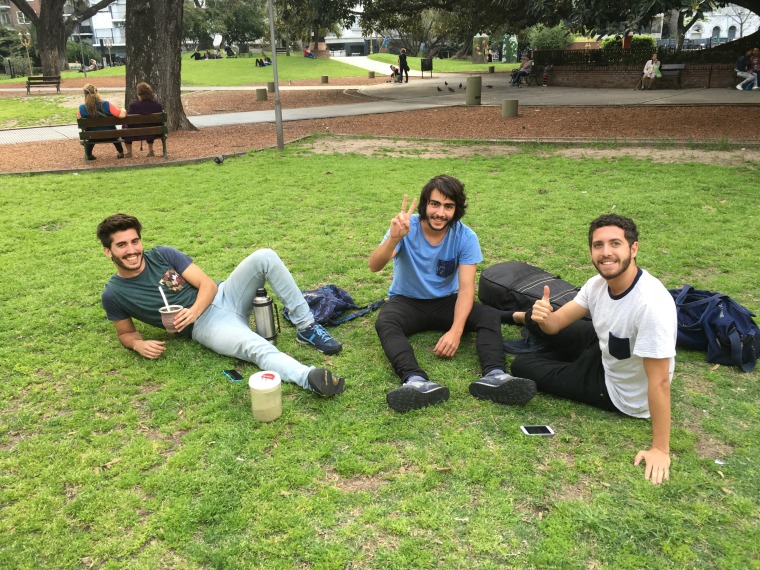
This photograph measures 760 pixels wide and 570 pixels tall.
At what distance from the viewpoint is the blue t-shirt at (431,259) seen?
13.6ft

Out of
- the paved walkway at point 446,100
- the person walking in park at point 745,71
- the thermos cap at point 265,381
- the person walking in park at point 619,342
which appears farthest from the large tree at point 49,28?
the person walking in park at point 619,342

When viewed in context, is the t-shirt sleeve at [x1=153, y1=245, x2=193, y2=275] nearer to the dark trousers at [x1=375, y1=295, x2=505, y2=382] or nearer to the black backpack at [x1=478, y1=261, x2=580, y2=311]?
the dark trousers at [x1=375, y1=295, x2=505, y2=382]

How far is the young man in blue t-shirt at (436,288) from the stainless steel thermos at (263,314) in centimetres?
81

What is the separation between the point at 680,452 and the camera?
315 cm

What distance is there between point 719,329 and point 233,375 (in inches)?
127

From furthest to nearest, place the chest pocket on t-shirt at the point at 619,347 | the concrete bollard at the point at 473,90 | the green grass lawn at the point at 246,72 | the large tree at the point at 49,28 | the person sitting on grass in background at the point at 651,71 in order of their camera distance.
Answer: the large tree at the point at 49,28 → the green grass lawn at the point at 246,72 → the person sitting on grass in background at the point at 651,71 → the concrete bollard at the point at 473,90 → the chest pocket on t-shirt at the point at 619,347

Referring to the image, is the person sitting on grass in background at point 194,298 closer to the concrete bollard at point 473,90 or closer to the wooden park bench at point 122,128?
the wooden park bench at point 122,128

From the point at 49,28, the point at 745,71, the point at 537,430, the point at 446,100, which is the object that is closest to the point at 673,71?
the point at 745,71

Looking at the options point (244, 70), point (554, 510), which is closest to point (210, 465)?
point (554, 510)

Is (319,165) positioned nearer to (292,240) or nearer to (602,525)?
(292,240)

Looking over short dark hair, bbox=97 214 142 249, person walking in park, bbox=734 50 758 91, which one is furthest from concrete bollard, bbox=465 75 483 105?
short dark hair, bbox=97 214 142 249

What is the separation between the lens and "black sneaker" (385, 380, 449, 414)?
137 inches

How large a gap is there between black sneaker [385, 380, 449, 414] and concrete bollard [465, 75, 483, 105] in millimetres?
17588

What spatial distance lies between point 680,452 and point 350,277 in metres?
3.28
